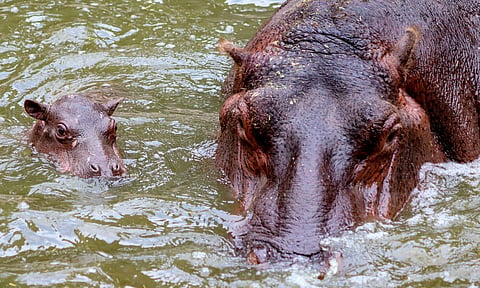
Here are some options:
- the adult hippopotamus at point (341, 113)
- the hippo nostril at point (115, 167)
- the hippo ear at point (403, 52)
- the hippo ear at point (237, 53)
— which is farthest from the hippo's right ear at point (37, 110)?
the hippo ear at point (403, 52)

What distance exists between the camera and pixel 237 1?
11.8 m

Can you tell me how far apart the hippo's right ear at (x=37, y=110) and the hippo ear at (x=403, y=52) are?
321 centimetres

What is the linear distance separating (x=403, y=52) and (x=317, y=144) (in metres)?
1.14

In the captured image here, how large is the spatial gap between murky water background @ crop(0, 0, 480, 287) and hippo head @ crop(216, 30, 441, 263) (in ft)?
0.53

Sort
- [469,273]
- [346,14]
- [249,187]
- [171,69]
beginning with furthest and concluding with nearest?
[171,69] → [346,14] → [249,187] → [469,273]

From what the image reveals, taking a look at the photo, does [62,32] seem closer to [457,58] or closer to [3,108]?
[3,108]

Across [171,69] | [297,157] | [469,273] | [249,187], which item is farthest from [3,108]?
[469,273]

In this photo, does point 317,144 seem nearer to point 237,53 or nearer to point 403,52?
point 403,52

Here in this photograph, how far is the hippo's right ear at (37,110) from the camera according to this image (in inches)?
298

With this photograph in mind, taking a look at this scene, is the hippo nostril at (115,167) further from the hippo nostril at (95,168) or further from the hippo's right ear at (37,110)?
the hippo's right ear at (37,110)

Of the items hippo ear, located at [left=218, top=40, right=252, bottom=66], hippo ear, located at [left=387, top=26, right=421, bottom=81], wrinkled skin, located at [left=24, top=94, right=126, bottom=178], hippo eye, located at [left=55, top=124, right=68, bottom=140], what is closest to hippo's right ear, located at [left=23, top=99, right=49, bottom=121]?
wrinkled skin, located at [left=24, top=94, right=126, bottom=178]

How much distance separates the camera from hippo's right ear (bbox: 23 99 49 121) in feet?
24.9

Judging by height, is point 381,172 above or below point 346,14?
below

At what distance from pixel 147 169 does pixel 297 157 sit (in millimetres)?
2097
